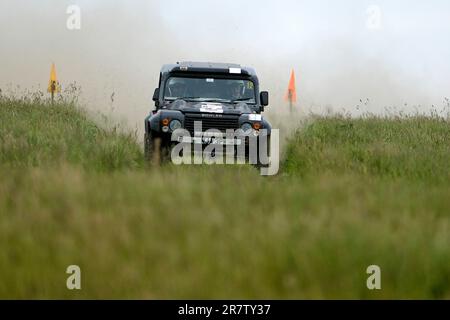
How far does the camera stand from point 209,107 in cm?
1166

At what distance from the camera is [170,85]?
12875mm

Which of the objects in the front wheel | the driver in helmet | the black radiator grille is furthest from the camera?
the driver in helmet

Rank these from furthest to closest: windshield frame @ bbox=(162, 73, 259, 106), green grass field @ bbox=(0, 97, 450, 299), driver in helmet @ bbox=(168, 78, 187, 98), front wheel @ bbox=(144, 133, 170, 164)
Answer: driver in helmet @ bbox=(168, 78, 187, 98), windshield frame @ bbox=(162, 73, 259, 106), front wheel @ bbox=(144, 133, 170, 164), green grass field @ bbox=(0, 97, 450, 299)

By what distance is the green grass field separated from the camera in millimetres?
4680

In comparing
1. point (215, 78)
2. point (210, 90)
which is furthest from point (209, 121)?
point (215, 78)

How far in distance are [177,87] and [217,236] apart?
26.0 feet

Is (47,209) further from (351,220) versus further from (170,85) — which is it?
(170,85)

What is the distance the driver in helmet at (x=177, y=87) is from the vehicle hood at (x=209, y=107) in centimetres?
43

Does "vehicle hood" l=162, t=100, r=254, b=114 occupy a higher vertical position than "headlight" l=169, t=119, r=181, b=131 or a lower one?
higher

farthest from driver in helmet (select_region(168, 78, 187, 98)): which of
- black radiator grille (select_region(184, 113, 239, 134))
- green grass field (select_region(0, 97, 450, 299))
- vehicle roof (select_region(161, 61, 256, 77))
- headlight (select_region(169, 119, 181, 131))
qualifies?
green grass field (select_region(0, 97, 450, 299))


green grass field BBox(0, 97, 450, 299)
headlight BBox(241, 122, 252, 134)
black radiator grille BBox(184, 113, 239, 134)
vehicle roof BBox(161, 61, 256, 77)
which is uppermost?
vehicle roof BBox(161, 61, 256, 77)

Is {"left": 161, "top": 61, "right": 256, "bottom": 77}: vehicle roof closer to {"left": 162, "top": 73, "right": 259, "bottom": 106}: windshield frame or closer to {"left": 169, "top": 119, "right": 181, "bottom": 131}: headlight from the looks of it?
{"left": 162, "top": 73, "right": 259, "bottom": 106}: windshield frame

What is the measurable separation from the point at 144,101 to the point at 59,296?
19.4m

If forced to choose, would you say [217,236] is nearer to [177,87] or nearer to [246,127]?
[246,127]
